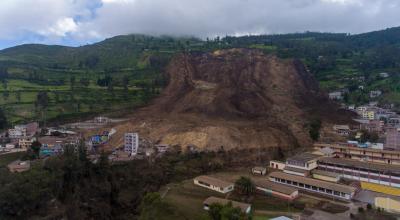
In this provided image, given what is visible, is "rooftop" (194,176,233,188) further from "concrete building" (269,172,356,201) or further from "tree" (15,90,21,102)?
"tree" (15,90,21,102)

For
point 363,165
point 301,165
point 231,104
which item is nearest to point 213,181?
point 301,165

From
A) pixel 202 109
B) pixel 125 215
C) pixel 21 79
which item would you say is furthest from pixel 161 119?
pixel 21 79

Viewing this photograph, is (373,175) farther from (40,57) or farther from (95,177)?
(40,57)

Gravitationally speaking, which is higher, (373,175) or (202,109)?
(202,109)

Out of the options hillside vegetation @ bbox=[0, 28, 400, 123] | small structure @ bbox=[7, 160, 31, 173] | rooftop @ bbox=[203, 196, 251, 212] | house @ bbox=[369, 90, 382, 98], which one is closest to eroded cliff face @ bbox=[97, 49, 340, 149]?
hillside vegetation @ bbox=[0, 28, 400, 123]

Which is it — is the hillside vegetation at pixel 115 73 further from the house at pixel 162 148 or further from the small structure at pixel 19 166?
the house at pixel 162 148
